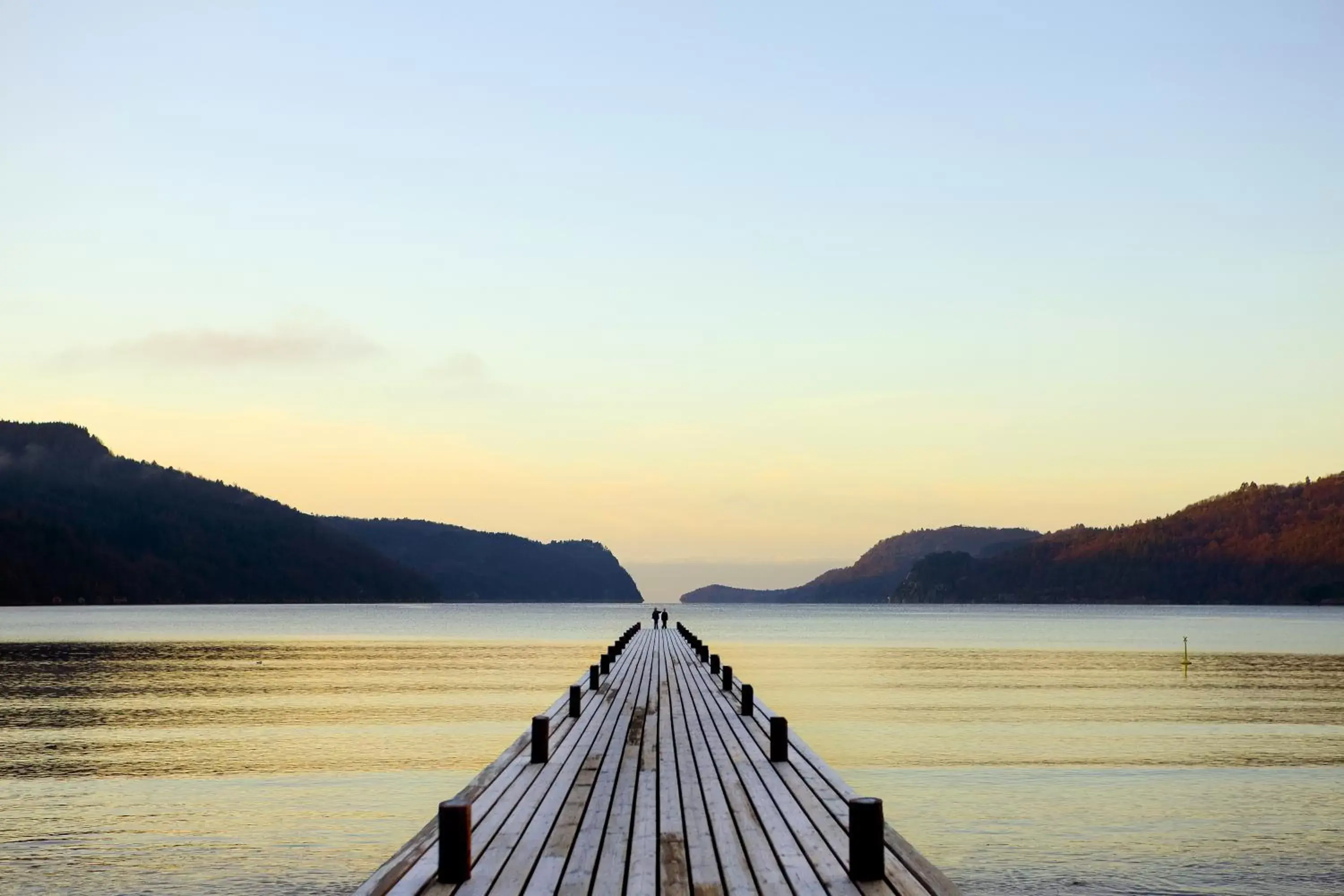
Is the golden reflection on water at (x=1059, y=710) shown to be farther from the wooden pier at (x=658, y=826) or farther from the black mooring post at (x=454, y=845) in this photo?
the black mooring post at (x=454, y=845)

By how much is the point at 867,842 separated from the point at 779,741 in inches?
309

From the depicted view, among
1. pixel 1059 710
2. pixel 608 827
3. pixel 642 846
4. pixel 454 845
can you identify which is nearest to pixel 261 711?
pixel 1059 710

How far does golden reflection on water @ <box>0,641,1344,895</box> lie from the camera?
18359 mm

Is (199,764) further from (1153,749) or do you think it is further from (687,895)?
(1153,749)

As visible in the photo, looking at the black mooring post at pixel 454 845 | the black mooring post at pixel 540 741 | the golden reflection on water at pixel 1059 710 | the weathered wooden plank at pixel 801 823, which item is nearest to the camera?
the black mooring post at pixel 454 845

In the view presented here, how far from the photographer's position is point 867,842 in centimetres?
1080

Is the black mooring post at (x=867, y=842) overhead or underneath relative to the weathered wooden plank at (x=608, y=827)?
overhead

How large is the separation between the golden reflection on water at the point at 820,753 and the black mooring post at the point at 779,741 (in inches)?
114

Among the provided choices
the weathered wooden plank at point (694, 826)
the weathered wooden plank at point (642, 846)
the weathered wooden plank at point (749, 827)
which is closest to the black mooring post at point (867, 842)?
the weathered wooden plank at point (749, 827)

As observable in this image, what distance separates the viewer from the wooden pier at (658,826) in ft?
34.8

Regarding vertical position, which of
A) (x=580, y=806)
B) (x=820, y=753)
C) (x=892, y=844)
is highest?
(x=892, y=844)

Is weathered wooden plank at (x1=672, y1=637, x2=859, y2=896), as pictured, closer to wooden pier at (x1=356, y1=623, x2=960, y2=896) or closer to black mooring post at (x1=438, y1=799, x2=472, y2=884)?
wooden pier at (x1=356, y1=623, x2=960, y2=896)

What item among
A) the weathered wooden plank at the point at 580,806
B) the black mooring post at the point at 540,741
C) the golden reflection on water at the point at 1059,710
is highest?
the black mooring post at the point at 540,741

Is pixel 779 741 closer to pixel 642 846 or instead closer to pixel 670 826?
pixel 670 826
